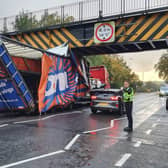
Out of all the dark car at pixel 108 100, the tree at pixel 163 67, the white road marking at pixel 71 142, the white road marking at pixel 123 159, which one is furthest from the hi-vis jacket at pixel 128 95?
the tree at pixel 163 67

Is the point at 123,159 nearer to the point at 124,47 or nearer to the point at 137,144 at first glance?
the point at 137,144

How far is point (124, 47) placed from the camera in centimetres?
1404

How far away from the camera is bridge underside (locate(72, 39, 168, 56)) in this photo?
1274 centimetres

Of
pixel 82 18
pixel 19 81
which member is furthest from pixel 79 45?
pixel 19 81

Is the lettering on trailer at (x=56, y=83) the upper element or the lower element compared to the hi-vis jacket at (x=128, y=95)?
upper

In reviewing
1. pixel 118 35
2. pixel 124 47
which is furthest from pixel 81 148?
pixel 124 47

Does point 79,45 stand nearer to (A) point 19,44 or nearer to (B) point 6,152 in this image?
(A) point 19,44

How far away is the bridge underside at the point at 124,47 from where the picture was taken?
12742 mm

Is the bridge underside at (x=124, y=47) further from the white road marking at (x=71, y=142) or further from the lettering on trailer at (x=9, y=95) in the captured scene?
the white road marking at (x=71, y=142)

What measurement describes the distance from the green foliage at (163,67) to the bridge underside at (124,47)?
37.5 m

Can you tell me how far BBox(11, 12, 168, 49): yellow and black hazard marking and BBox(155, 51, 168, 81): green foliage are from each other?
3956 cm

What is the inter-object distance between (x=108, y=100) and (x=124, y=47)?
4.11m

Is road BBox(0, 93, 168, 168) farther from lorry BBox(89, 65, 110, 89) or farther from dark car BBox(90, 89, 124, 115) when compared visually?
lorry BBox(89, 65, 110, 89)

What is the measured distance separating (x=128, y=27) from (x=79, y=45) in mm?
3372
